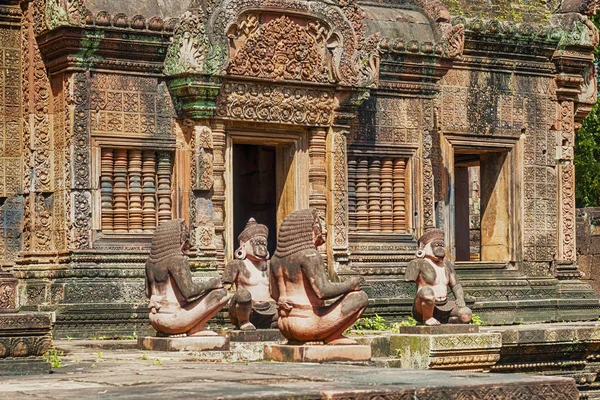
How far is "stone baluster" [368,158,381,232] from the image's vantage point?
19750 mm

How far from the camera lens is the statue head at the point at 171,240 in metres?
15.0

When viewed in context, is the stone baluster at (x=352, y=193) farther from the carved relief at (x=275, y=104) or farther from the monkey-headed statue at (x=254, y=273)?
the monkey-headed statue at (x=254, y=273)

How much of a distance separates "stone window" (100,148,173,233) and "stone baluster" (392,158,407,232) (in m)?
3.40

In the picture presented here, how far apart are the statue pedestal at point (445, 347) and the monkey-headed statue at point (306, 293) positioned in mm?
2012

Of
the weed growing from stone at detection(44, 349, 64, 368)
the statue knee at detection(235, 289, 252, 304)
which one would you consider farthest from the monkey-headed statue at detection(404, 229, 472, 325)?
the weed growing from stone at detection(44, 349, 64, 368)

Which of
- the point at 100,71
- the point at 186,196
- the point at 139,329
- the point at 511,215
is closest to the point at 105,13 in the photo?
the point at 100,71

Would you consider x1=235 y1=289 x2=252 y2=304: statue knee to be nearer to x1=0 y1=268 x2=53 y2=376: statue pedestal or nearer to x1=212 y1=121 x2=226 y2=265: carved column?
x1=212 y1=121 x2=226 y2=265: carved column

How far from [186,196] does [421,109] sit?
3.83 m

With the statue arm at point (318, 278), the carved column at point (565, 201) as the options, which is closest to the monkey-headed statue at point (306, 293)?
the statue arm at point (318, 278)

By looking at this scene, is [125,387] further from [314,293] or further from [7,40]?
[7,40]

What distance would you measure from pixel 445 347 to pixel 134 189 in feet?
14.1

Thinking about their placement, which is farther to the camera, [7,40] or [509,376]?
[7,40]

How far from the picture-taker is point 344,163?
19.0 metres

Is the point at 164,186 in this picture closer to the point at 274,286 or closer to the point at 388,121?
the point at 388,121
